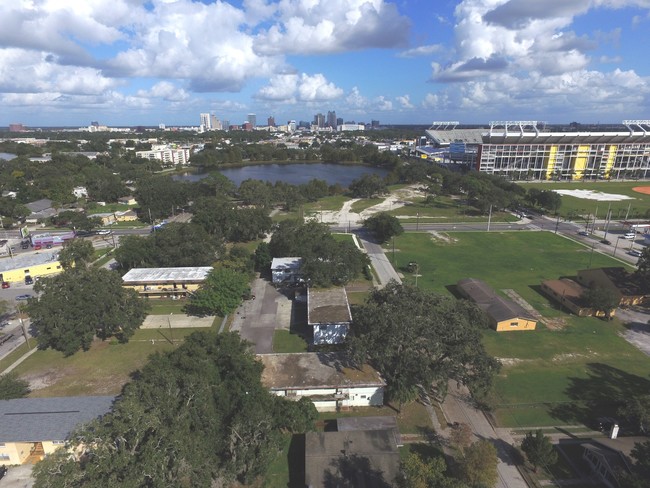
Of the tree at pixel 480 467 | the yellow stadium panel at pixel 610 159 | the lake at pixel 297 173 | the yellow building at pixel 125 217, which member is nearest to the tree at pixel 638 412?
the tree at pixel 480 467

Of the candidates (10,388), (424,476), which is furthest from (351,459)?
(10,388)

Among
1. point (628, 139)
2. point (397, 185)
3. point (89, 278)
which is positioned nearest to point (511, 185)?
point (397, 185)

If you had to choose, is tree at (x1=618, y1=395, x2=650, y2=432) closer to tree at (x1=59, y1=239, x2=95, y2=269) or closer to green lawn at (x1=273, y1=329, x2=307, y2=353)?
green lawn at (x1=273, y1=329, x2=307, y2=353)

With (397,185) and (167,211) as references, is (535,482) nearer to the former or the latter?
(167,211)

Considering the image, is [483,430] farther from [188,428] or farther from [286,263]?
[286,263]

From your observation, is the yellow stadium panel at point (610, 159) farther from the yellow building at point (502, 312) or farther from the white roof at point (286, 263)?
the white roof at point (286, 263)
